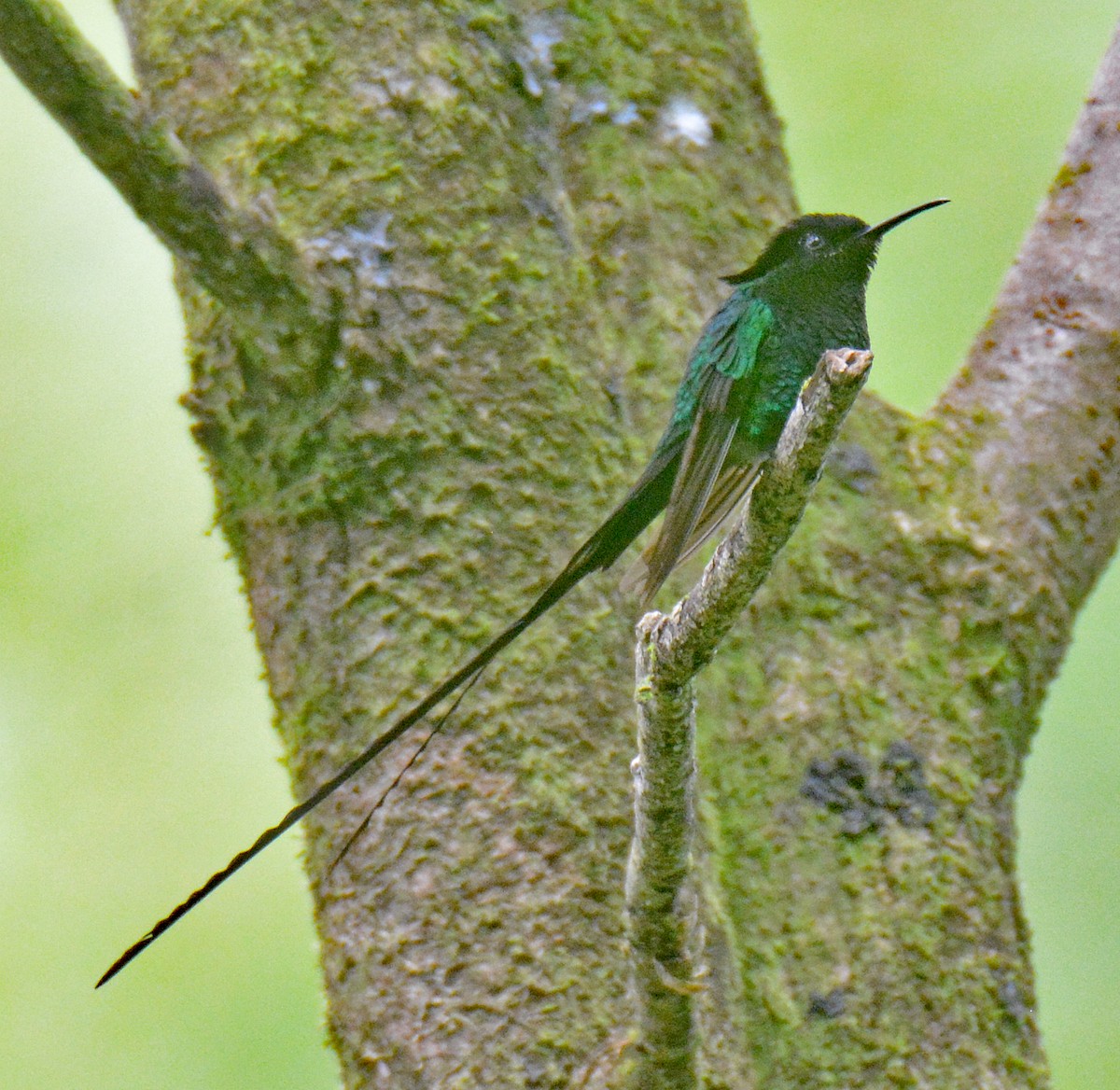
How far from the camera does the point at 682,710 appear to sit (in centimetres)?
219

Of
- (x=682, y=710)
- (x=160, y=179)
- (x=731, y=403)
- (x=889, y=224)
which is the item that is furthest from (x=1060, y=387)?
(x=160, y=179)

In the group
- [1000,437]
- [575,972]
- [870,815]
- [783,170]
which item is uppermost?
[783,170]

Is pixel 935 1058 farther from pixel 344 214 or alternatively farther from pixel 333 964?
pixel 344 214

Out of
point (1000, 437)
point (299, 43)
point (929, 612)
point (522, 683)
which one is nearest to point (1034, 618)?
point (929, 612)

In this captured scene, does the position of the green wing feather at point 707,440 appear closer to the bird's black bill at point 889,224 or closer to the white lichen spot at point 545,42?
the bird's black bill at point 889,224

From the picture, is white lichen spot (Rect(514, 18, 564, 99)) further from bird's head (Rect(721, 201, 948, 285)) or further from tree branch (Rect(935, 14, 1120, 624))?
tree branch (Rect(935, 14, 1120, 624))

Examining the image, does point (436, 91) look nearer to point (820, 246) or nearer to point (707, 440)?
point (820, 246)

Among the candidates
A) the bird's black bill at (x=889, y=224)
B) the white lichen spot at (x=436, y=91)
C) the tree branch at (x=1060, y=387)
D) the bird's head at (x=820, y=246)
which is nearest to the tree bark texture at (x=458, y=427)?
the white lichen spot at (x=436, y=91)

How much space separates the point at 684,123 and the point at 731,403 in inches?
46.5

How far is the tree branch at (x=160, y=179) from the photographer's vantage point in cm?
284

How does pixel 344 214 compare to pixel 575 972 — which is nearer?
pixel 575 972

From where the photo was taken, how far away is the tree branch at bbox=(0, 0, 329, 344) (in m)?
2.84

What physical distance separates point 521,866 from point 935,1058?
99 cm

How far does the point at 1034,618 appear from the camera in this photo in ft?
11.8
